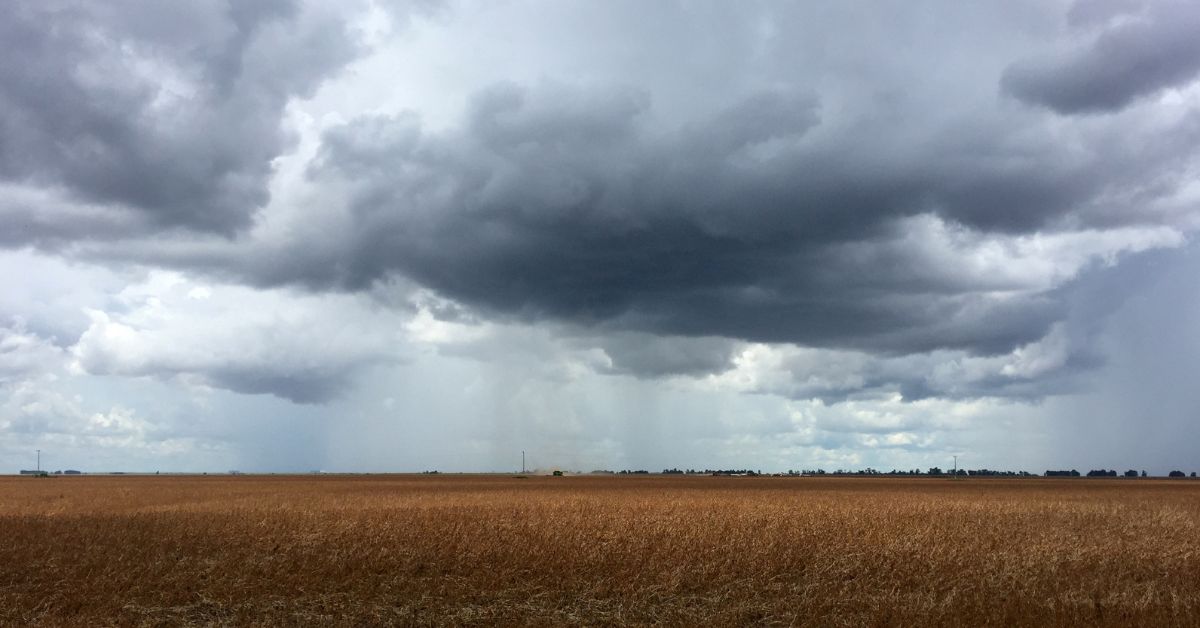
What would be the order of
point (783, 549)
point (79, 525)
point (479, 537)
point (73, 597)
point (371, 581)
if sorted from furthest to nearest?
point (79, 525)
point (479, 537)
point (783, 549)
point (371, 581)
point (73, 597)

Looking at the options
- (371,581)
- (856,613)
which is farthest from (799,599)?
(371,581)

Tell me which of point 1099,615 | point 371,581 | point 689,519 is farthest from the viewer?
point 689,519

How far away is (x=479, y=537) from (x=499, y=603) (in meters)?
9.35

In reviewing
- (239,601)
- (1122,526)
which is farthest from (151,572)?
(1122,526)

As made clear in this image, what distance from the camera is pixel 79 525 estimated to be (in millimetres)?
36719

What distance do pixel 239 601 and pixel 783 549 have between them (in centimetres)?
1892

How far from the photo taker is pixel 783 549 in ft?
102

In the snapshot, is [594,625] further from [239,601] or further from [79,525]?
[79,525]

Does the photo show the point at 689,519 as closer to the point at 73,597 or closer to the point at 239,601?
the point at 239,601

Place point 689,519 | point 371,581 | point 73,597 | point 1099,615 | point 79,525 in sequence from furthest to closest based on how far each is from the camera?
point 689,519, point 79,525, point 371,581, point 73,597, point 1099,615

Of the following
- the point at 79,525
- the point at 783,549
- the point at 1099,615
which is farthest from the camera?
the point at 79,525

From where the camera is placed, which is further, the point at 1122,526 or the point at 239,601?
the point at 1122,526

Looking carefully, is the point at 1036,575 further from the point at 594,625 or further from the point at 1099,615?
the point at 594,625

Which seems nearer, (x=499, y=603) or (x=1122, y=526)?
(x=499, y=603)
